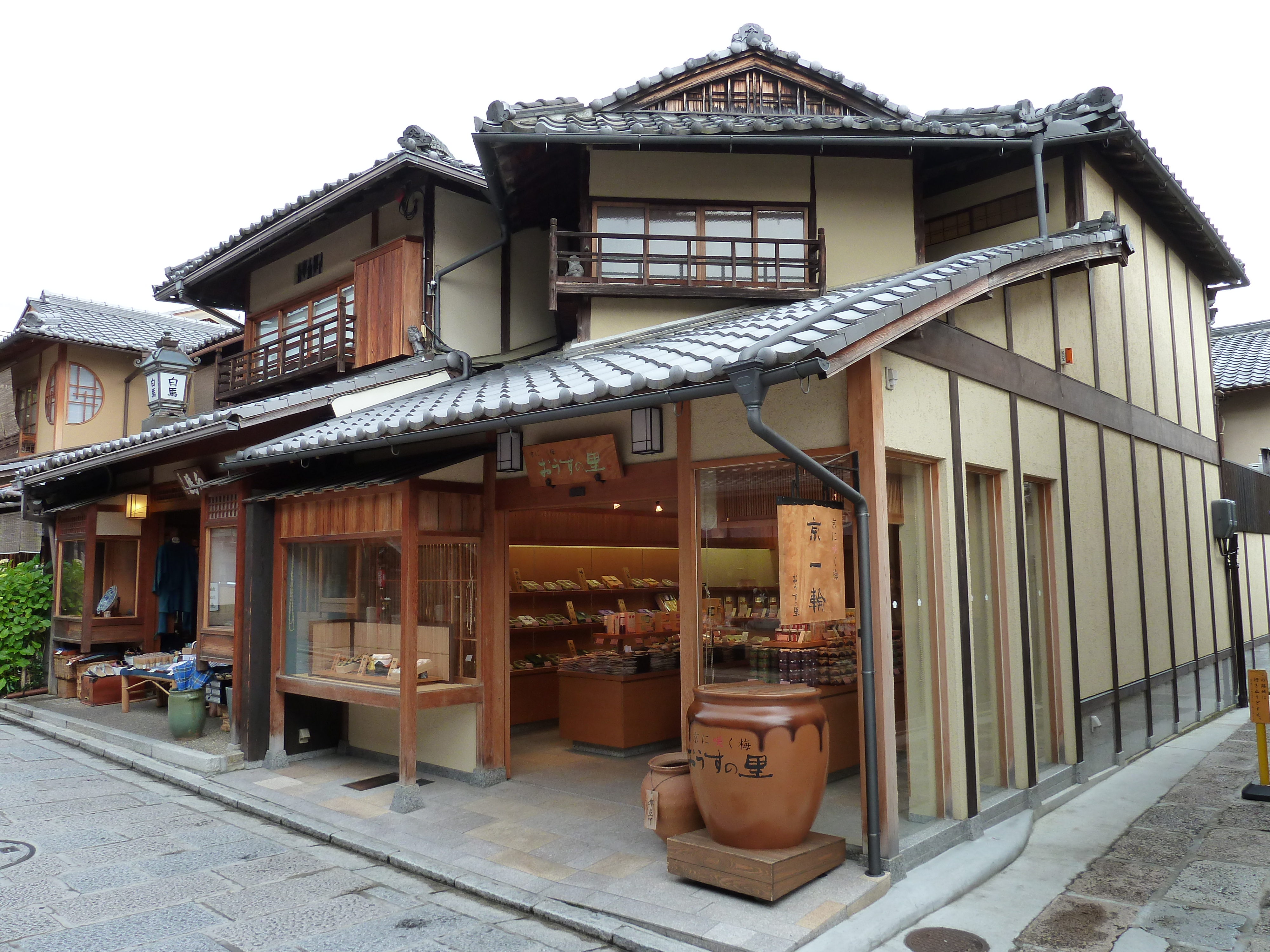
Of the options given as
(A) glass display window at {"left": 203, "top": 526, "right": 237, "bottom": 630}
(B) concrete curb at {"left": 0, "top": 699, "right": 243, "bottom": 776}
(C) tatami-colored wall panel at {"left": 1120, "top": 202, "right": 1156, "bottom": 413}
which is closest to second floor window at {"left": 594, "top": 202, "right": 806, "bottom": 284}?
(C) tatami-colored wall panel at {"left": 1120, "top": 202, "right": 1156, "bottom": 413}

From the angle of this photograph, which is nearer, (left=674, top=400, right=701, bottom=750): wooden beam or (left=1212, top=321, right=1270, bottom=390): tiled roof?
(left=674, top=400, right=701, bottom=750): wooden beam

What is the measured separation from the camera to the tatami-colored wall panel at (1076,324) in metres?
9.45

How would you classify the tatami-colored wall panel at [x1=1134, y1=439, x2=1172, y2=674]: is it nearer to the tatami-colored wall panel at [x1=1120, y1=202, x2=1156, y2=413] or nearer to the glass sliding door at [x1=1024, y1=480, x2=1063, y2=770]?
the tatami-colored wall panel at [x1=1120, y1=202, x2=1156, y2=413]

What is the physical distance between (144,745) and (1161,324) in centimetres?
1474

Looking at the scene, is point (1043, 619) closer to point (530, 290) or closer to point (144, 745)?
point (530, 290)

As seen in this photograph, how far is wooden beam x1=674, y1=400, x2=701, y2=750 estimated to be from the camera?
22.8 feet

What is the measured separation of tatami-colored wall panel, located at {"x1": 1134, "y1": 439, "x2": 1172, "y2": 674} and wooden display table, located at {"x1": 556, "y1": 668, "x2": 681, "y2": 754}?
6010mm

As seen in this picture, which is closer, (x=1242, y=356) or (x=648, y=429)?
(x=648, y=429)

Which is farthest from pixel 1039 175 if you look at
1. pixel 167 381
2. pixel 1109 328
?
pixel 167 381

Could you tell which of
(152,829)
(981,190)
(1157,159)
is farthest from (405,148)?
(1157,159)

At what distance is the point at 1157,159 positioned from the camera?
10508 millimetres

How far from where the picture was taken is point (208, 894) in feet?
19.8

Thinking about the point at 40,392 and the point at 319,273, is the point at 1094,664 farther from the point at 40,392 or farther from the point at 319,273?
the point at 40,392

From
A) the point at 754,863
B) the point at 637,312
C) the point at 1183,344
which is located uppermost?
the point at 1183,344
